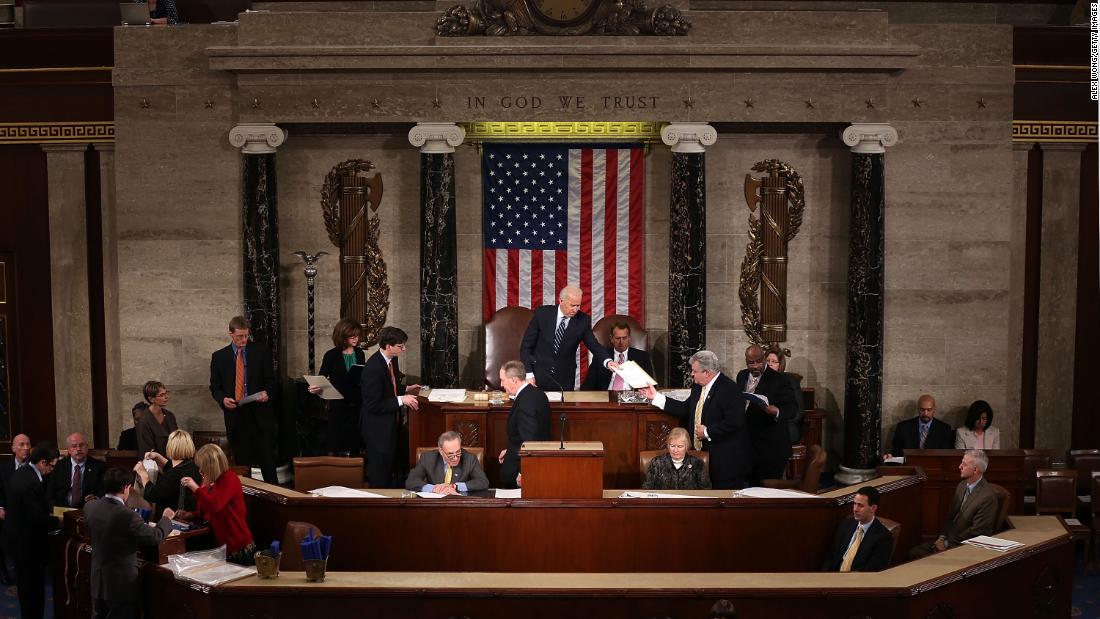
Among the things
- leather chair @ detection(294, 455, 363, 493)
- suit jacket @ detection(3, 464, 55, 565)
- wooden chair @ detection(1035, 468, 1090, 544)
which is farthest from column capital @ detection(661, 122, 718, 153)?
suit jacket @ detection(3, 464, 55, 565)

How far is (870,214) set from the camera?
12984 millimetres

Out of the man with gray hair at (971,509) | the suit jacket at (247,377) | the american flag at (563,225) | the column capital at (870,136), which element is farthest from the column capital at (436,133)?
the man with gray hair at (971,509)

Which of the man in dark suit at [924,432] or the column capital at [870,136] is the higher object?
the column capital at [870,136]

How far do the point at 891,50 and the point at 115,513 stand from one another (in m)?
8.89

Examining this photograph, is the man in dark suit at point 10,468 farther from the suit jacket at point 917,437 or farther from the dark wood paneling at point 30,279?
the suit jacket at point 917,437

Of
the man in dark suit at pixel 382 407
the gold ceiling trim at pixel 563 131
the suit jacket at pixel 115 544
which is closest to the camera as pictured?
the suit jacket at pixel 115 544

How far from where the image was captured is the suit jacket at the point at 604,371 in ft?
40.9

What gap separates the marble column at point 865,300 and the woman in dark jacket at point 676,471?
3890mm

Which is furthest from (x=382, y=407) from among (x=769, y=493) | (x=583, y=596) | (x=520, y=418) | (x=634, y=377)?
(x=583, y=596)

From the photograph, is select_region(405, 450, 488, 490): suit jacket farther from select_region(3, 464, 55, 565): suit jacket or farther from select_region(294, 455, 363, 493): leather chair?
select_region(3, 464, 55, 565): suit jacket

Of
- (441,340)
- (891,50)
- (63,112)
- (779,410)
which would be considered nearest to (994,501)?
(779,410)

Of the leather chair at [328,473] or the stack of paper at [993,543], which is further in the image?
the leather chair at [328,473]

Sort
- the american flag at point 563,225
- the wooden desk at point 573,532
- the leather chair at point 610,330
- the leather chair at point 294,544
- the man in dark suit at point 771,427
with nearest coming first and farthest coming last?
the leather chair at point 294,544
the wooden desk at point 573,532
the man in dark suit at point 771,427
the leather chair at point 610,330
the american flag at point 563,225

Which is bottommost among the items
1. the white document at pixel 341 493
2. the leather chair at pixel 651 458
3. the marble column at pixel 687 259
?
the white document at pixel 341 493
